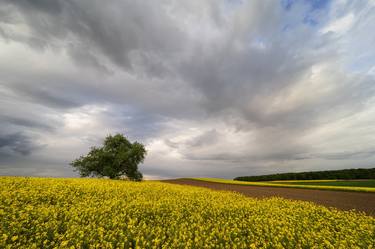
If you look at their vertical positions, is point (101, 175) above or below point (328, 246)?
above

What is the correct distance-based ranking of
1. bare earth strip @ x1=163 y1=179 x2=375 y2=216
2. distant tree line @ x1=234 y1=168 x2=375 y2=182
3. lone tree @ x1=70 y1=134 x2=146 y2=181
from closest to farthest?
bare earth strip @ x1=163 y1=179 x2=375 y2=216 → lone tree @ x1=70 y1=134 x2=146 y2=181 → distant tree line @ x1=234 y1=168 x2=375 y2=182

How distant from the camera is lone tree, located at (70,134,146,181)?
1431 inches

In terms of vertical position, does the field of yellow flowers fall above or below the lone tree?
below

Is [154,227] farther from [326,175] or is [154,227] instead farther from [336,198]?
[326,175]

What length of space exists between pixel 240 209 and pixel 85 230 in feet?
26.5

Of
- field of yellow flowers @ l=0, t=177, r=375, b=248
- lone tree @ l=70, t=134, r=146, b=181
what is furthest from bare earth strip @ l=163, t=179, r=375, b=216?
lone tree @ l=70, t=134, r=146, b=181

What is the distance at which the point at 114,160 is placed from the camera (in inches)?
1443

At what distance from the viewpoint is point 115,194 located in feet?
45.8

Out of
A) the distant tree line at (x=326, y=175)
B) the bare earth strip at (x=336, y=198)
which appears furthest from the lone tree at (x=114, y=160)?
the distant tree line at (x=326, y=175)

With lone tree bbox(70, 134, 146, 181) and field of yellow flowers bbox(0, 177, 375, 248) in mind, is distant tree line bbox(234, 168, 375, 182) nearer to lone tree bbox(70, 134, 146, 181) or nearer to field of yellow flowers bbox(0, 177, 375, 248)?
lone tree bbox(70, 134, 146, 181)

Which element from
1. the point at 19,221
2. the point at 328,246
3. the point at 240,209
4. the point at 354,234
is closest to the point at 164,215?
the point at 240,209

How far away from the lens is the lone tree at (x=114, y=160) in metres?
36.3

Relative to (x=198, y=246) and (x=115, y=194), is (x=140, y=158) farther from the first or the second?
(x=198, y=246)

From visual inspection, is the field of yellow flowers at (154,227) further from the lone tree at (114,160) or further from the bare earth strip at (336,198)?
the lone tree at (114,160)
